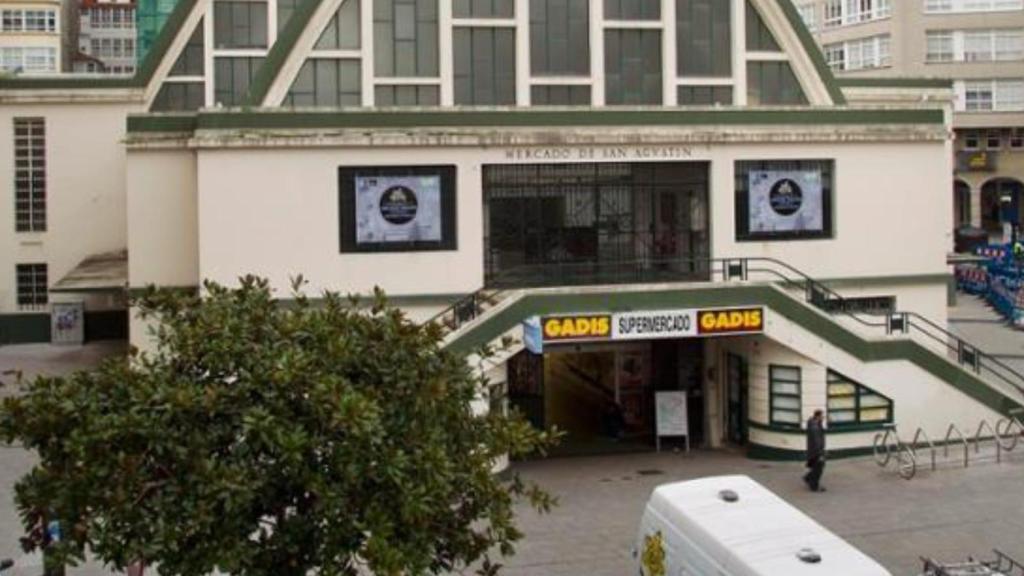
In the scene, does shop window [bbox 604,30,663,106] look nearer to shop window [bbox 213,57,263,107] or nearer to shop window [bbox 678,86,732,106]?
shop window [bbox 678,86,732,106]

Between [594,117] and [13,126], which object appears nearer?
[594,117]

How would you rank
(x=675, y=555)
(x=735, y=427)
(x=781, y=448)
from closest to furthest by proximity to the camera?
(x=675, y=555) → (x=781, y=448) → (x=735, y=427)

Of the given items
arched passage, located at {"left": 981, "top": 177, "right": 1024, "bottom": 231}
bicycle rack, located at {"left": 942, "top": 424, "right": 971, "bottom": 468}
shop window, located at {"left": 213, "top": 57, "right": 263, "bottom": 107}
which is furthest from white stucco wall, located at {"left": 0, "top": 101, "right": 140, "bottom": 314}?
arched passage, located at {"left": 981, "top": 177, "right": 1024, "bottom": 231}

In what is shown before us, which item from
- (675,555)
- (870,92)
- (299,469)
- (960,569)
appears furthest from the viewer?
(870,92)

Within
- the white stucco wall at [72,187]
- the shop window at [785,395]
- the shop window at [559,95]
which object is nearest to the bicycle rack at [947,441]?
the shop window at [785,395]

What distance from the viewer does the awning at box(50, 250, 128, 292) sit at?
121ft

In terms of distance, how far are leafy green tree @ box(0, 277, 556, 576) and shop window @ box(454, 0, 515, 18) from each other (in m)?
20.4

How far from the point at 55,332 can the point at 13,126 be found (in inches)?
289

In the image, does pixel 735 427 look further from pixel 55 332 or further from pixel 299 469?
pixel 55 332

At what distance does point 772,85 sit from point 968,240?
37.1 meters

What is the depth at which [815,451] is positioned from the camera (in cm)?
2386

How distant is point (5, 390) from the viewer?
1235 inches

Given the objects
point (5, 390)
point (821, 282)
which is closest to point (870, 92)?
point (821, 282)

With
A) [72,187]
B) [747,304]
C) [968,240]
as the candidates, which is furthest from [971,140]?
[747,304]
